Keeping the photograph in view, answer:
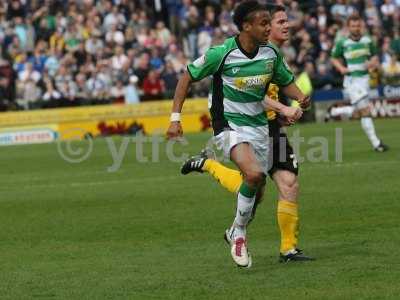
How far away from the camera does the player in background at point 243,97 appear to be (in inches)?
391

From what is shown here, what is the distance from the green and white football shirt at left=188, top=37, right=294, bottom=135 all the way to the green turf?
4.21ft

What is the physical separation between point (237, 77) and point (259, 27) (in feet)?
1.53

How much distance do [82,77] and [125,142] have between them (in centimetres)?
571

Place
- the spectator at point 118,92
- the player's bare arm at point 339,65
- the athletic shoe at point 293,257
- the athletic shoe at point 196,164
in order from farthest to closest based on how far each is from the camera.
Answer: the spectator at point 118,92 < the player's bare arm at point 339,65 < the athletic shoe at point 196,164 < the athletic shoe at point 293,257

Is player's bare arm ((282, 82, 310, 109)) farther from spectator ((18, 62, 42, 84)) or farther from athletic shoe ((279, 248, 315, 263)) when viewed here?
spectator ((18, 62, 42, 84))

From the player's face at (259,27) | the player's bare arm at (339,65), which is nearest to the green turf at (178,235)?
the player's bare arm at (339,65)

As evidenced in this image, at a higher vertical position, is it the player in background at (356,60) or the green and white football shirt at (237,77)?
the green and white football shirt at (237,77)

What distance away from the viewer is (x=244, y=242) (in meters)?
9.95

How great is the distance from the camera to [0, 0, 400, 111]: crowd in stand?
102ft

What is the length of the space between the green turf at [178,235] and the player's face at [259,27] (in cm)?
195

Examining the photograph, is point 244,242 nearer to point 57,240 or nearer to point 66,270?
point 66,270

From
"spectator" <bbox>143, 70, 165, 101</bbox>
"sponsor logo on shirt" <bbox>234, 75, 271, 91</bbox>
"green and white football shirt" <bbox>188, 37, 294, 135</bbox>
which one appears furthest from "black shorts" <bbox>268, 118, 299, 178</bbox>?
"spectator" <bbox>143, 70, 165, 101</bbox>

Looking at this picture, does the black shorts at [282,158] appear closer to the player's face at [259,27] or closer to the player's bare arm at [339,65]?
the player's face at [259,27]

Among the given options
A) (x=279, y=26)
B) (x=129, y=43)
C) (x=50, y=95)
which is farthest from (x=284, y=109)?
(x=129, y=43)
